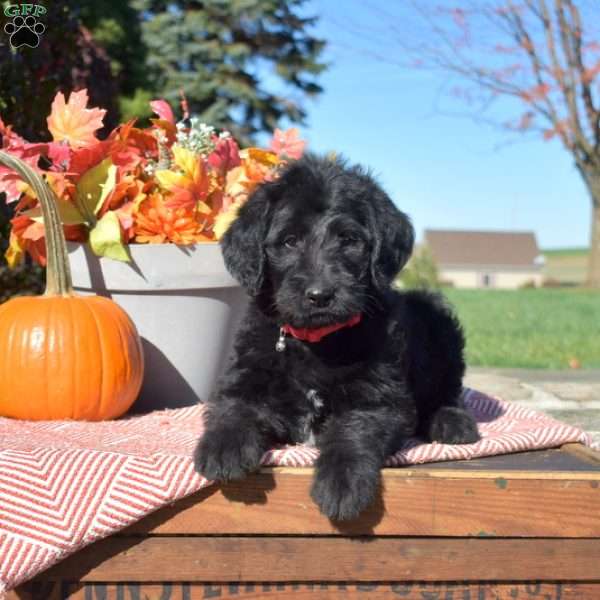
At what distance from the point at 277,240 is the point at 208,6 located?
21764mm

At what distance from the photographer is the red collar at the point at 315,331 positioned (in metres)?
2.42

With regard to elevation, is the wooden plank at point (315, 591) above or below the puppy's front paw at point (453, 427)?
below

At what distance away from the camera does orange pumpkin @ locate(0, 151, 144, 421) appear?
2926mm

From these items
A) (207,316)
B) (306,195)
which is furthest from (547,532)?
(207,316)

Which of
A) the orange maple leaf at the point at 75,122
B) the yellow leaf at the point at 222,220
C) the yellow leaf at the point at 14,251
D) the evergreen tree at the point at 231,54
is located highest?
the evergreen tree at the point at 231,54

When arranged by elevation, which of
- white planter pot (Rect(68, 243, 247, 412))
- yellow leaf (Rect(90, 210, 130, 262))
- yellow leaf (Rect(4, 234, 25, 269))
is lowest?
white planter pot (Rect(68, 243, 247, 412))

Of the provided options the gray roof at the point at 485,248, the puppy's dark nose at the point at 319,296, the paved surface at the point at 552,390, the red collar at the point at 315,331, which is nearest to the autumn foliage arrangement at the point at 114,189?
the red collar at the point at 315,331

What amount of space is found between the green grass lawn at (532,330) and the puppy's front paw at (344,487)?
3.61 metres

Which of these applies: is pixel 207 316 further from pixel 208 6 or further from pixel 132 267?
pixel 208 6

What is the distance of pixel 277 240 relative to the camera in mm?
2502

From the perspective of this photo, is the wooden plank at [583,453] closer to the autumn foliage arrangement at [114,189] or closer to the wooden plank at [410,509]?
the wooden plank at [410,509]

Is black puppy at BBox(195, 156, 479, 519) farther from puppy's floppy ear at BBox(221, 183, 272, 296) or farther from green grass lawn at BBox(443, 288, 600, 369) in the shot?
green grass lawn at BBox(443, 288, 600, 369)

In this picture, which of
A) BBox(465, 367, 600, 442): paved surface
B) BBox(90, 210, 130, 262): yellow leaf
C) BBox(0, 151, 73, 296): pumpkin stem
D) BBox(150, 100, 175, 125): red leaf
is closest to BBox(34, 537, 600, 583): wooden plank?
BBox(0, 151, 73, 296): pumpkin stem

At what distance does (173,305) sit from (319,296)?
4.04 feet
